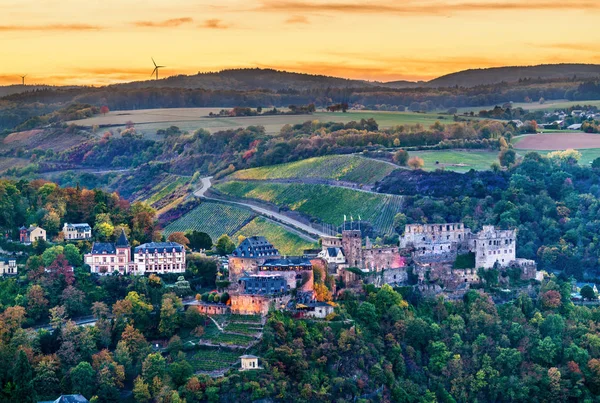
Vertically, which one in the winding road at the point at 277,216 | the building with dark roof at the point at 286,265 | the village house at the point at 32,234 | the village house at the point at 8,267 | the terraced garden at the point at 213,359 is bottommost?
the terraced garden at the point at 213,359

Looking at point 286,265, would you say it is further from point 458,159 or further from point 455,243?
point 458,159

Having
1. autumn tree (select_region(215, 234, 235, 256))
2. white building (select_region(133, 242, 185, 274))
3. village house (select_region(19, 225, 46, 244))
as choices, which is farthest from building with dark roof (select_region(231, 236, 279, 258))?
village house (select_region(19, 225, 46, 244))

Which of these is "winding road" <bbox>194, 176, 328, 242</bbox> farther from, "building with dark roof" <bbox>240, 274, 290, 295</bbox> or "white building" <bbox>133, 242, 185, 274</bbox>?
"building with dark roof" <bbox>240, 274, 290, 295</bbox>

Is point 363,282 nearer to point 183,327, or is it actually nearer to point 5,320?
point 183,327

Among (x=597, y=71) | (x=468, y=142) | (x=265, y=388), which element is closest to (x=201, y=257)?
(x=265, y=388)

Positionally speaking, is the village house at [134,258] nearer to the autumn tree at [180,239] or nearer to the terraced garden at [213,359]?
the autumn tree at [180,239]

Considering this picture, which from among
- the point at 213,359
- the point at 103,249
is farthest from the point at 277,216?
the point at 213,359

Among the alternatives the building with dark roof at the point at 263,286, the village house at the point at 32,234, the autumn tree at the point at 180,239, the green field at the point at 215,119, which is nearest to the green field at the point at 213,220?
the autumn tree at the point at 180,239
